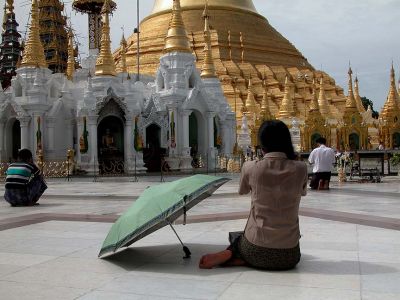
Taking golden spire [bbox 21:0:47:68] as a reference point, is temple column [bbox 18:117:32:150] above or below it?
below

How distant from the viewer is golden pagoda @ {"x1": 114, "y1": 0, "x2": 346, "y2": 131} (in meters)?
49.2

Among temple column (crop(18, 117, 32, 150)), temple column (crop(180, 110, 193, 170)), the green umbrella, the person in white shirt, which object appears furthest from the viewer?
temple column (crop(18, 117, 32, 150))

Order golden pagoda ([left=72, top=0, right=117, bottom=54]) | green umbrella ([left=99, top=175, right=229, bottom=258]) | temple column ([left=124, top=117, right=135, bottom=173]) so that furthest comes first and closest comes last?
1. golden pagoda ([left=72, top=0, right=117, bottom=54])
2. temple column ([left=124, top=117, right=135, bottom=173])
3. green umbrella ([left=99, top=175, right=229, bottom=258])

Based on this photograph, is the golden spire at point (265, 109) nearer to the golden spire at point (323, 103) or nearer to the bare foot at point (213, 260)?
the golden spire at point (323, 103)

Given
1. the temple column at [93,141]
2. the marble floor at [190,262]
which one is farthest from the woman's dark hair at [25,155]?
the temple column at [93,141]

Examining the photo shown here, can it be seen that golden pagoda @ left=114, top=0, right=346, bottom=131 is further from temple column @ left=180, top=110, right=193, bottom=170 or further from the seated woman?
the seated woman

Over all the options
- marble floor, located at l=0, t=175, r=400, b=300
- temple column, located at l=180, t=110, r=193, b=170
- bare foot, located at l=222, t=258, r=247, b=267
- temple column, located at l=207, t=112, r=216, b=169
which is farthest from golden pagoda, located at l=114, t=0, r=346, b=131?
bare foot, located at l=222, t=258, r=247, b=267

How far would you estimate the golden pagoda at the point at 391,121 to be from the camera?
47.2m

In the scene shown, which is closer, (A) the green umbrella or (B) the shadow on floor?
(B) the shadow on floor

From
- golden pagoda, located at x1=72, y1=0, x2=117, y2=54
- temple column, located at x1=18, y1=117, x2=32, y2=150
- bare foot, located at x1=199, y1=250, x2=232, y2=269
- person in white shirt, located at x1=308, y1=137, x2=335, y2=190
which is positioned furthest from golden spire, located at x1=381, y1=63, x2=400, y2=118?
bare foot, located at x1=199, y1=250, x2=232, y2=269

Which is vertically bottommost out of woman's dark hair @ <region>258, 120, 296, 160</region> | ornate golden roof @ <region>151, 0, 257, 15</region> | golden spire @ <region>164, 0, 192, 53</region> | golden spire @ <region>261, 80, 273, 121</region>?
woman's dark hair @ <region>258, 120, 296, 160</region>

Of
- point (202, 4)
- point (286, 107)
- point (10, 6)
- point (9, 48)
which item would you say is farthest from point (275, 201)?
point (9, 48)

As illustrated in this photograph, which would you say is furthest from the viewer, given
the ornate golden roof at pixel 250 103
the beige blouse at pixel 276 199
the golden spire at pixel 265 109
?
the ornate golden roof at pixel 250 103

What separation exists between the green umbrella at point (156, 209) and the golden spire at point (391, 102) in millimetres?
45773
